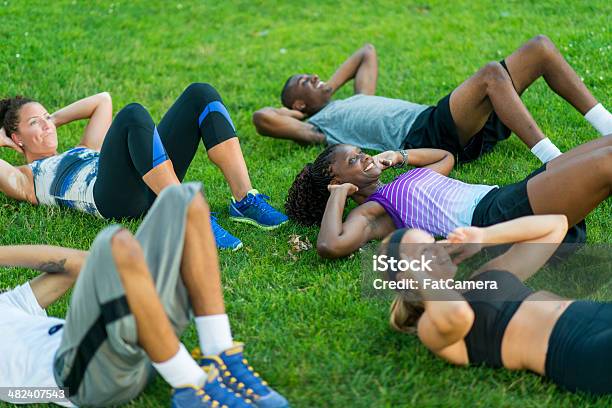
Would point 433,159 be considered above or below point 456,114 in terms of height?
below

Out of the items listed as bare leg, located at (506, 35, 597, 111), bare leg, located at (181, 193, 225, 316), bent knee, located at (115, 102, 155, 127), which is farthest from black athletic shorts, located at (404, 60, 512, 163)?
bare leg, located at (181, 193, 225, 316)

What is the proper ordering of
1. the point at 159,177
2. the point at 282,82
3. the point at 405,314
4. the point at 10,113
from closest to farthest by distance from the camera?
the point at 405,314 → the point at 159,177 → the point at 10,113 → the point at 282,82

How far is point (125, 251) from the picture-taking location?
3084 mm

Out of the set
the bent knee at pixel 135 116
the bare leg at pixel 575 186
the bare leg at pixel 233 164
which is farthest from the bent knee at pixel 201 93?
the bare leg at pixel 575 186

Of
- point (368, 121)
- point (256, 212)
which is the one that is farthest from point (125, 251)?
point (368, 121)

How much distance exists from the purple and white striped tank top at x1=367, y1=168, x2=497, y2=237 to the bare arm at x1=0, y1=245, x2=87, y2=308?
6.16ft

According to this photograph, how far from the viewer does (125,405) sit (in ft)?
11.8

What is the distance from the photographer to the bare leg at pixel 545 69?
19.1 feet

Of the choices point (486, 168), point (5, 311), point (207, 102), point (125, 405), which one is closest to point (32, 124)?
point (207, 102)

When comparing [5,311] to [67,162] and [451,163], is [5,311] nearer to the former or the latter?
[67,162]

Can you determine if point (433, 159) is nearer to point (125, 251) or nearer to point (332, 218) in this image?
point (332, 218)

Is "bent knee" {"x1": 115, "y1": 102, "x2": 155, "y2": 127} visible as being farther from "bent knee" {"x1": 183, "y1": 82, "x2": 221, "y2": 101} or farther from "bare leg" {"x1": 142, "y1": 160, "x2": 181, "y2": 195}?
"bent knee" {"x1": 183, "y1": 82, "x2": 221, "y2": 101}

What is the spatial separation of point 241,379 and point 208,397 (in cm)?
19

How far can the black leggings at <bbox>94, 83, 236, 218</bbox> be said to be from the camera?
199 inches
